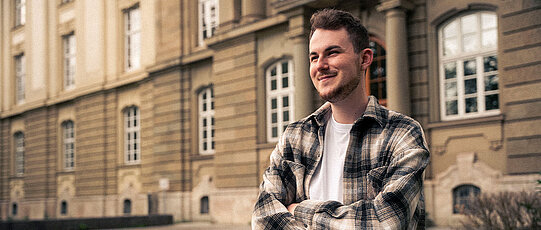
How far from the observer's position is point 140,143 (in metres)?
26.8

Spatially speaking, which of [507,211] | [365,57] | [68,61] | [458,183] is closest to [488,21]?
[458,183]

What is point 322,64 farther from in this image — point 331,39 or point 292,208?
point 292,208

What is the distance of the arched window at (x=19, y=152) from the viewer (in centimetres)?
3734

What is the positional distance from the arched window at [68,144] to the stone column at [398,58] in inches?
844

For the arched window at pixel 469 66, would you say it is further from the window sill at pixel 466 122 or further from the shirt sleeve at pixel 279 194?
the shirt sleeve at pixel 279 194

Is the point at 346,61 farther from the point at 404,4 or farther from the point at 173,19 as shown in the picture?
the point at 173,19

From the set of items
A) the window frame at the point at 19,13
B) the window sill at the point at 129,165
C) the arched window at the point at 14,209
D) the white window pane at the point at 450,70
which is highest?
the window frame at the point at 19,13

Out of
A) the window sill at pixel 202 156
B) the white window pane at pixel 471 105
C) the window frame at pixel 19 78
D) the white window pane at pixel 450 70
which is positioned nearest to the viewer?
the white window pane at pixel 471 105

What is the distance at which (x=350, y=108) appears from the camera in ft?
7.59

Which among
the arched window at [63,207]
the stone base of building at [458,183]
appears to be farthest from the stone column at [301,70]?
the arched window at [63,207]

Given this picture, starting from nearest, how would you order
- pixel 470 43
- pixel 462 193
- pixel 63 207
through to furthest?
1. pixel 462 193
2. pixel 470 43
3. pixel 63 207

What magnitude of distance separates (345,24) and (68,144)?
32.4m

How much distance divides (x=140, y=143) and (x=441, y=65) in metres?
15.2

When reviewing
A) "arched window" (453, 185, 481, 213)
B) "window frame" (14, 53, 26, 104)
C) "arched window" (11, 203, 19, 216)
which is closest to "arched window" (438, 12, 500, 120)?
"arched window" (453, 185, 481, 213)
